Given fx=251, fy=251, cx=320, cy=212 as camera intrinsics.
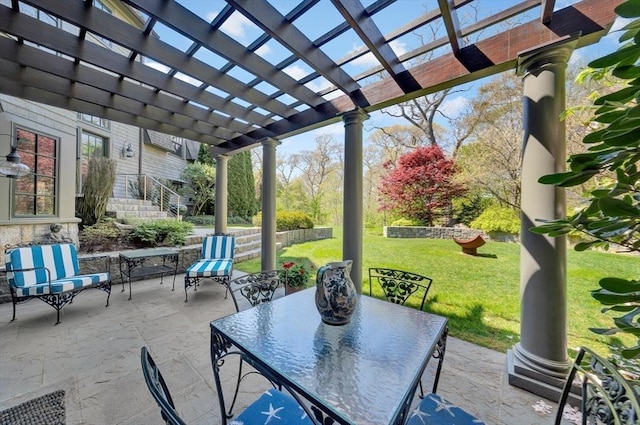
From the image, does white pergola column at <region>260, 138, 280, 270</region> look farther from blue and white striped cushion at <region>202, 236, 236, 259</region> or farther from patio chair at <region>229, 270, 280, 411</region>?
patio chair at <region>229, 270, 280, 411</region>

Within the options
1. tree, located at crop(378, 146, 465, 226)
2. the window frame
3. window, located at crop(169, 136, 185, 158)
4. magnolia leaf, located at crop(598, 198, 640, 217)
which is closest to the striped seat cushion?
the window frame

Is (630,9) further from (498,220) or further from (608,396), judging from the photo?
(498,220)

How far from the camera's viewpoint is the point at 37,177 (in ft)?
14.5

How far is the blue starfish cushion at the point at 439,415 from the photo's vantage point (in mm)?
1185

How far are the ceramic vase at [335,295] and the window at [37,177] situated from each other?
5.54 m

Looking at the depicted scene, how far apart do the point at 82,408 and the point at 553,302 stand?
352 centimetres

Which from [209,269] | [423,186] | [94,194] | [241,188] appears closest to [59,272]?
[209,269]

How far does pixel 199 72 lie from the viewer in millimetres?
2732

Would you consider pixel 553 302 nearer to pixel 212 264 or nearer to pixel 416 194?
pixel 212 264

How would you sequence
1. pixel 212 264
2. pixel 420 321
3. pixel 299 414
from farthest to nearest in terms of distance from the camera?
1. pixel 212 264
2. pixel 420 321
3. pixel 299 414

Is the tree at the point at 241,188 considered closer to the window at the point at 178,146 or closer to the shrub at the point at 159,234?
the window at the point at 178,146

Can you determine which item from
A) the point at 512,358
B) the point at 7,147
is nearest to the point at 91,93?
the point at 7,147

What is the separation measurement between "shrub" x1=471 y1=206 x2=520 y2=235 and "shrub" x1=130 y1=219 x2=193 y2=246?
7.20 meters

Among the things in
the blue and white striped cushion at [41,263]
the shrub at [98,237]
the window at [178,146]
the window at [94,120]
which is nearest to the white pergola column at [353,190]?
the blue and white striped cushion at [41,263]
